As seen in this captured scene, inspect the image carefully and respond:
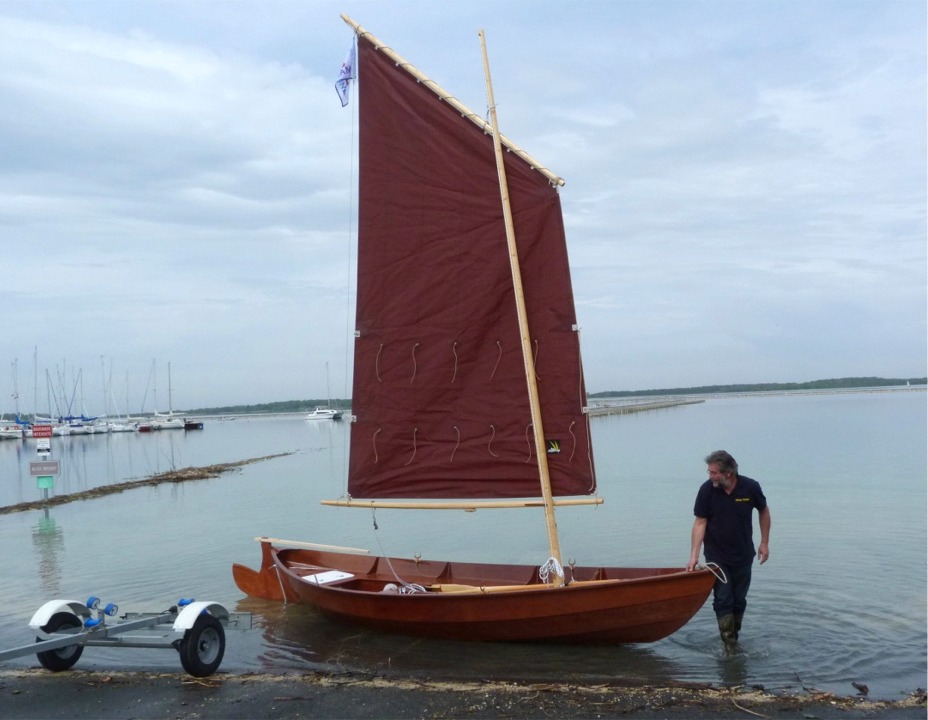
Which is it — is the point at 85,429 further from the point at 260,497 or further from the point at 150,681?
the point at 150,681

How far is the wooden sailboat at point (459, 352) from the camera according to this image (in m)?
8.99

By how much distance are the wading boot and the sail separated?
1.94 metres

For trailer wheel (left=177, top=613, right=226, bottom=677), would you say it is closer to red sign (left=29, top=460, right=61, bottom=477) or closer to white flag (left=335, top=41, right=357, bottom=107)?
white flag (left=335, top=41, right=357, bottom=107)

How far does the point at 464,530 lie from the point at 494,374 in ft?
31.9

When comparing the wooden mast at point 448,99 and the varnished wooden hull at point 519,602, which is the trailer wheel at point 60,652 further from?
the wooden mast at point 448,99

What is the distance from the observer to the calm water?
8352 mm

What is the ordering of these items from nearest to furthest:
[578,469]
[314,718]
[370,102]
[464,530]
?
[314,718], [578,469], [370,102], [464,530]

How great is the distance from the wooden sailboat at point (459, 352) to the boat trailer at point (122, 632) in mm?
1980

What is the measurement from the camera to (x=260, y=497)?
87.4 feet

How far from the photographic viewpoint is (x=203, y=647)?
7.77 metres

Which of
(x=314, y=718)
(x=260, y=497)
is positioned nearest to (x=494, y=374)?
(x=314, y=718)

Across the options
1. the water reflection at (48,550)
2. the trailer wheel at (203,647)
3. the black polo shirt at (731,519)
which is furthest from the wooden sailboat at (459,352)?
the water reflection at (48,550)

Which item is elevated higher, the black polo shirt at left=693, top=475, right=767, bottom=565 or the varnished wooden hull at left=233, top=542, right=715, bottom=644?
the black polo shirt at left=693, top=475, right=767, bottom=565

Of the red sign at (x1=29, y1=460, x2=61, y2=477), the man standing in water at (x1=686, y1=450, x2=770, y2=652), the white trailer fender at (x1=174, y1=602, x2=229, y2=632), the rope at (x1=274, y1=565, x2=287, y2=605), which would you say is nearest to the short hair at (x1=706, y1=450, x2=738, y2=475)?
the man standing in water at (x1=686, y1=450, x2=770, y2=652)
